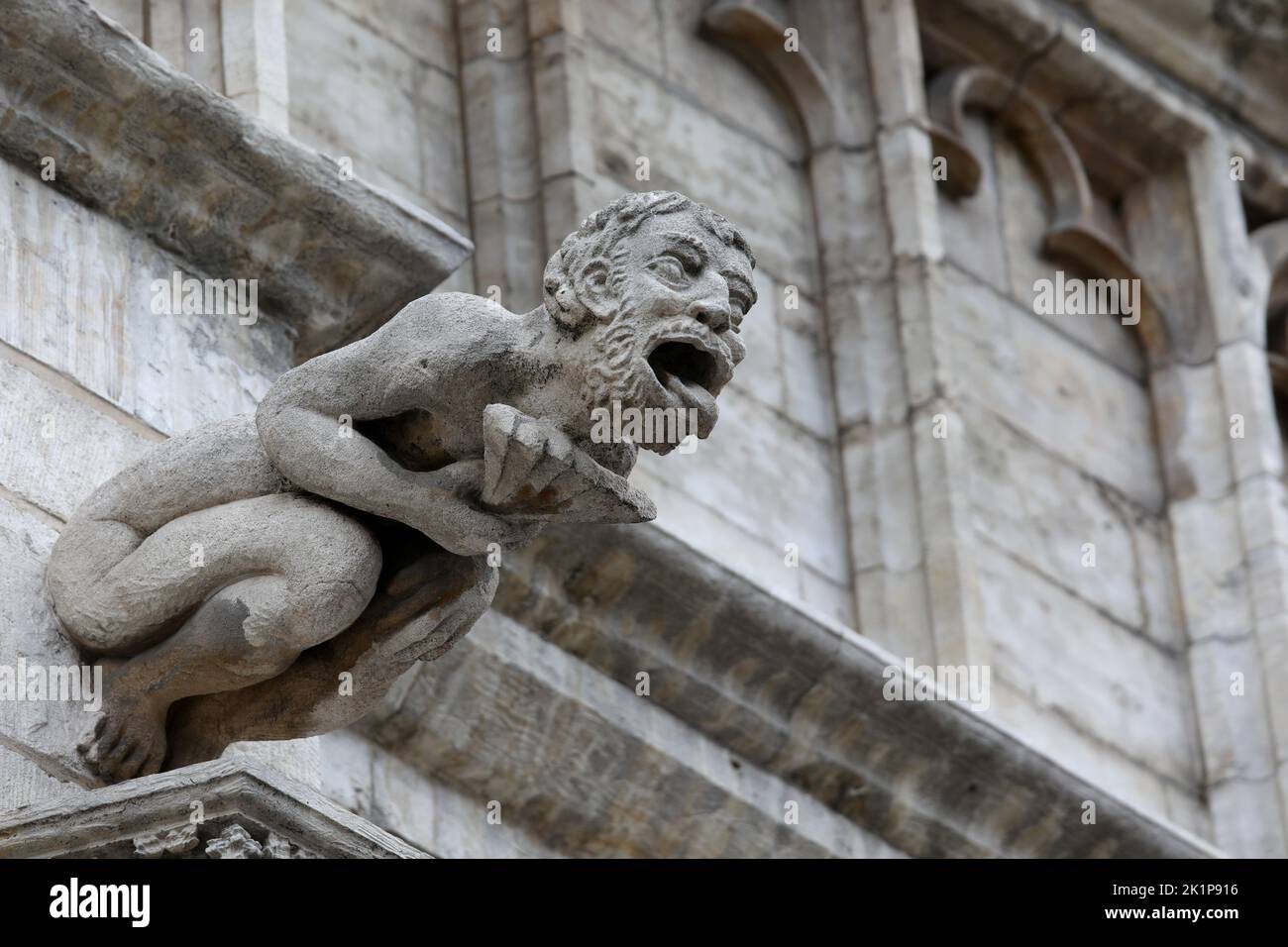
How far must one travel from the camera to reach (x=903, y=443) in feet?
30.0

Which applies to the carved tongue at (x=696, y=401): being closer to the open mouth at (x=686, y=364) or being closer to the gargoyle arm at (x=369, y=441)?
the open mouth at (x=686, y=364)

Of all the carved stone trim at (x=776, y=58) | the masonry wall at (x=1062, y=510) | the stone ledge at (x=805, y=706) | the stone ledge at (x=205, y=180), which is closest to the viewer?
the stone ledge at (x=205, y=180)

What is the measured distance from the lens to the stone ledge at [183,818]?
16.0 feet

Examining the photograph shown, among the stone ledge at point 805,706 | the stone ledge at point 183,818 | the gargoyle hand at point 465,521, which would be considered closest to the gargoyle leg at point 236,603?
the gargoyle hand at point 465,521

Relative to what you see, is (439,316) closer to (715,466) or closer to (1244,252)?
(715,466)

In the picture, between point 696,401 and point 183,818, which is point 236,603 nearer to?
point 183,818

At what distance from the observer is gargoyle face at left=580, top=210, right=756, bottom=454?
514 centimetres

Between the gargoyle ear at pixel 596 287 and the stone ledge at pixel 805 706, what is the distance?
218 cm

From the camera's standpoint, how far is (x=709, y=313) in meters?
5.15

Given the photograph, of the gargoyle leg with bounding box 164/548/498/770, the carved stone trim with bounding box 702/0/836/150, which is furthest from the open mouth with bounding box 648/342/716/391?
the carved stone trim with bounding box 702/0/836/150

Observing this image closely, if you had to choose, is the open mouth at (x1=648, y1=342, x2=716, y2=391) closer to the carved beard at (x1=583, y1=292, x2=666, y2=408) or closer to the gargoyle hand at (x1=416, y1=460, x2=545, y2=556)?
the carved beard at (x1=583, y1=292, x2=666, y2=408)

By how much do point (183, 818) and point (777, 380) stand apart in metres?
4.36

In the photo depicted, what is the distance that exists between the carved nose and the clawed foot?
38.2 inches
